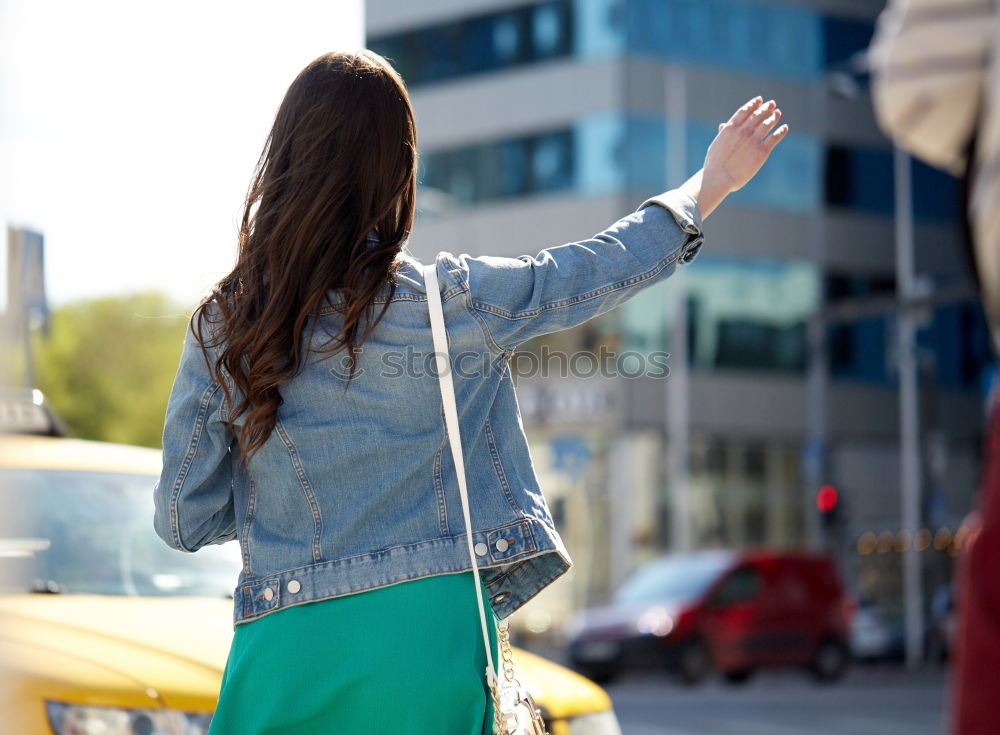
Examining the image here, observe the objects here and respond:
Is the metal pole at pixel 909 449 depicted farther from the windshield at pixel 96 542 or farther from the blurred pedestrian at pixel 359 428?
the blurred pedestrian at pixel 359 428

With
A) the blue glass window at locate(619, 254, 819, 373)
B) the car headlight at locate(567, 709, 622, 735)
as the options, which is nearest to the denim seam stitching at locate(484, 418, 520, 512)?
the car headlight at locate(567, 709, 622, 735)

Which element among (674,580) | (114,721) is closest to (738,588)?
(674,580)

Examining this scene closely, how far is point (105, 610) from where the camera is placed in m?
4.03

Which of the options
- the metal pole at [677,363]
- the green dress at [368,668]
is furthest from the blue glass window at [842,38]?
the green dress at [368,668]

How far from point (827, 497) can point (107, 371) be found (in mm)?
28121

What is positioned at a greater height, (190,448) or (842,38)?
(842,38)

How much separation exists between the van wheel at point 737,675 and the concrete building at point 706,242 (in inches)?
392

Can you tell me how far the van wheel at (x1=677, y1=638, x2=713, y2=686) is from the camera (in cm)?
1900

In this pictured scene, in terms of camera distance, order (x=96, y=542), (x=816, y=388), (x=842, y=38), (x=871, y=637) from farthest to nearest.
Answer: (x=842, y=38) → (x=816, y=388) → (x=871, y=637) → (x=96, y=542)

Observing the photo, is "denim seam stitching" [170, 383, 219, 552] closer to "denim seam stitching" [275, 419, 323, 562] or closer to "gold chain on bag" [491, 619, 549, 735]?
"denim seam stitching" [275, 419, 323, 562]

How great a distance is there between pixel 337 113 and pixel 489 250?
31.1 metres

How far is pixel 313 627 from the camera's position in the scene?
2221 mm

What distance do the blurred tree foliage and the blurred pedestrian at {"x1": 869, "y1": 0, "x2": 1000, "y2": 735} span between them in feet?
154

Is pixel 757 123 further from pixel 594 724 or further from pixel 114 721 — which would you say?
pixel 594 724
